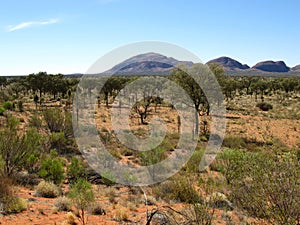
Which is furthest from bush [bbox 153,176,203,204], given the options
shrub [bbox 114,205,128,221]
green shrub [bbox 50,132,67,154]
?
green shrub [bbox 50,132,67,154]

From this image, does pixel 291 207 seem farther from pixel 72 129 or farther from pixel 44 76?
pixel 44 76

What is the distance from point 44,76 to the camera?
43.7m

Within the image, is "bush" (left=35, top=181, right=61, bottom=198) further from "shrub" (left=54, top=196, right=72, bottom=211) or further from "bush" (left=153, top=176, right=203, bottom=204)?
"bush" (left=153, top=176, right=203, bottom=204)

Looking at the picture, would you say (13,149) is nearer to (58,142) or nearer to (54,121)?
(58,142)

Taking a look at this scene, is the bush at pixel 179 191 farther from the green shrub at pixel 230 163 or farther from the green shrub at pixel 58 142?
the green shrub at pixel 58 142

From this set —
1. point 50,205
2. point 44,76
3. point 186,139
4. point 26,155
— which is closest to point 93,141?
point 186,139

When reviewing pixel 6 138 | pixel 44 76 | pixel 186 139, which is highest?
pixel 44 76

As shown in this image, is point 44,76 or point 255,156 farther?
point 44,76

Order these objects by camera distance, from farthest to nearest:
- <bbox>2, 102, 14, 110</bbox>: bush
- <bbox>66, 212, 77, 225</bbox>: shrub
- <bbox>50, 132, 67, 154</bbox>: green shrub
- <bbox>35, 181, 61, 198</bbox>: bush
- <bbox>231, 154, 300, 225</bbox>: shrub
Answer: <bbox>2, 102, 14, 110</bbox>: bush < <bbox>50, 132, 67, 154</bbox>: green shrub < <bbox>35, 181, 61, 198</bbox>: bush < <bbox>66, 212, 77, 225</bbox>: shrub < <bbox>231, 154, 300, 225</bbox>: shrub

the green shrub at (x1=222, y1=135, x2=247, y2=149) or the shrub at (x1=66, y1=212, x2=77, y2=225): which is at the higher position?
the shrub at (x1=66, y1=212, x2=77, y2=225)

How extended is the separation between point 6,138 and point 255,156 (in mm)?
9933

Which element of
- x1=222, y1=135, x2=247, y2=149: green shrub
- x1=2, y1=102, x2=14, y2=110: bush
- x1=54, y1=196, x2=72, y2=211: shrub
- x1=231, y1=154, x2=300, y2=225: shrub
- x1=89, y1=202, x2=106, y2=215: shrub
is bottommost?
Answer: x1=222, y1=135, x2=247, y2=149: green shrub

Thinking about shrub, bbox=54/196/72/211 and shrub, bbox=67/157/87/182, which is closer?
shrub, bbox=54/196/72/211

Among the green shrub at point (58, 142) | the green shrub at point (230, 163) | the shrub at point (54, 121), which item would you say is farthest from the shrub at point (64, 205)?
the shrub at point (54, 121)
